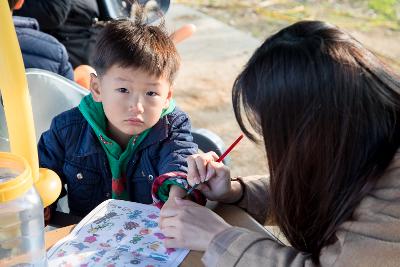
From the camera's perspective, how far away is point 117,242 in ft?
3.58

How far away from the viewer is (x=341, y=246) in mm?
940

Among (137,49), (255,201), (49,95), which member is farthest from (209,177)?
(49,95)

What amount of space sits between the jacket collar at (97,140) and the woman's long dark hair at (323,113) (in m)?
0.43

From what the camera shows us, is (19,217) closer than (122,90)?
Yes

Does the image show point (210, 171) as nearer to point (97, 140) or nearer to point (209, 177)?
point (209, 177)

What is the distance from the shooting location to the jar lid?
833 millimetres

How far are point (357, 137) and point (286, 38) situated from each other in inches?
7.8

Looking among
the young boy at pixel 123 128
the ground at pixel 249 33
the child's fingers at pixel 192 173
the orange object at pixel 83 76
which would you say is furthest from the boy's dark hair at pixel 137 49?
the ground at pixel 249 33

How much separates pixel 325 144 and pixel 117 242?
1.39 ft

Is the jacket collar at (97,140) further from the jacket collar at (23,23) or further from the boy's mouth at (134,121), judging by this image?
the jacket collar at (23,23)

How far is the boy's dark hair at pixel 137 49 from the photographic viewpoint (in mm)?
1337

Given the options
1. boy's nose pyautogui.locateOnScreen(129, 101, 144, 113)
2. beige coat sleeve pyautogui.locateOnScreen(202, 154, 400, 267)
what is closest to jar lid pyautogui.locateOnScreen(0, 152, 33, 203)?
beige coat sleeve pyautogui.locateOnScreen(202, 154, 400, 267)

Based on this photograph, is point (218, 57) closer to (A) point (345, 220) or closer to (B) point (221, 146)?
(B) point (221, 146)

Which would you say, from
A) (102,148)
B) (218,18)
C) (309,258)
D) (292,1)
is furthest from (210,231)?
(292,1)
